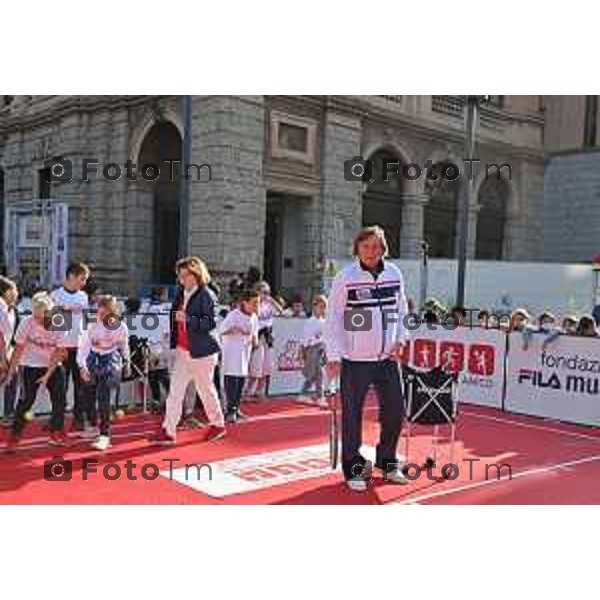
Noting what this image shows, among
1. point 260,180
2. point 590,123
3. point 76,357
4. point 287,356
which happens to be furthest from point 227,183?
point 590,123

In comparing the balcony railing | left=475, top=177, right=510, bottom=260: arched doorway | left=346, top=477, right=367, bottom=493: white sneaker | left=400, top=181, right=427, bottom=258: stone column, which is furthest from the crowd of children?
left=475, top=177, right=510, bottom=260: arched doorway

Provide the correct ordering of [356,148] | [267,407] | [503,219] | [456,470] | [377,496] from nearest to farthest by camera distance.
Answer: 1. [377,496]
2. [456,470]
3. [267,407]
4. [356,148]
5. [503,219]

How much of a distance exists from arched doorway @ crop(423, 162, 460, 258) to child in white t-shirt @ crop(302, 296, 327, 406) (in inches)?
459

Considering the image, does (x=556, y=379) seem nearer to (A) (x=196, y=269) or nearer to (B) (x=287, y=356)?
(B) (x=287, y=356)

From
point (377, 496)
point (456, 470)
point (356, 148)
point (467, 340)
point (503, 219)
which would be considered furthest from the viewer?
point (503, 219)

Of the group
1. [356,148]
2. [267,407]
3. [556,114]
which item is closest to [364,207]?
[356,148]

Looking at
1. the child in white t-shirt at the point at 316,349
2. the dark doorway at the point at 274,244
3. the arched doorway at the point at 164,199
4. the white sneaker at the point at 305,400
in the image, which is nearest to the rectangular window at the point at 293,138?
the dark doorway at the point at 274,244

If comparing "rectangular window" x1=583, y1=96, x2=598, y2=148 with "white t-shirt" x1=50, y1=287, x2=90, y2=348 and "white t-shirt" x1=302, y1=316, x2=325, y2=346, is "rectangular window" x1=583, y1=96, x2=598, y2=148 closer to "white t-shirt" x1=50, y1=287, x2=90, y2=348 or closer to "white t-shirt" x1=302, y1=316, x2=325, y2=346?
"white t-shirt" x1=302, y1=316, x2=325, y2=346

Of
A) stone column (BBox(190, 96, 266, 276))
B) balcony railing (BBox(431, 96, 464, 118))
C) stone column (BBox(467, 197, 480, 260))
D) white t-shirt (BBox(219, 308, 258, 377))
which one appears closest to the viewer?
white t-shirt (BBox(219, 308, 258, 377))

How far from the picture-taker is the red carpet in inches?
224

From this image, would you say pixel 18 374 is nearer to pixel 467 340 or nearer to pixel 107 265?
pixel 467 340

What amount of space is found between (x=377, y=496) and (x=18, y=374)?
12.4ft

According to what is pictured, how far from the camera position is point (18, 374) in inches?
299

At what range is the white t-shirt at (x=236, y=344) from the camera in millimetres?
8609
